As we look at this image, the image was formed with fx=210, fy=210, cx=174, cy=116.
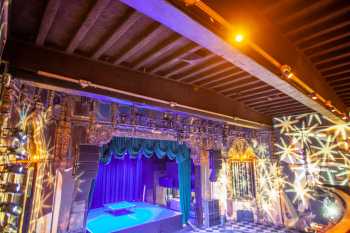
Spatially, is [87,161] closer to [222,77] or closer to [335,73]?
[222,77]

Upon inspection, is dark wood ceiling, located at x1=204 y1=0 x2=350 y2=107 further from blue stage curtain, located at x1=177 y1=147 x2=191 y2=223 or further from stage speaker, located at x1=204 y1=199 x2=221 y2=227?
stage speaker, located at x1=204 y1=199 x2=221 y2=227

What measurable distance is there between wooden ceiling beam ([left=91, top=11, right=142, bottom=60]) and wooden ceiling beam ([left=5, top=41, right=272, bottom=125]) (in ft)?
0.82

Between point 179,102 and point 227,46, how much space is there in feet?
6.31

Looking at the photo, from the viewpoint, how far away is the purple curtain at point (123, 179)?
8156 millimetres

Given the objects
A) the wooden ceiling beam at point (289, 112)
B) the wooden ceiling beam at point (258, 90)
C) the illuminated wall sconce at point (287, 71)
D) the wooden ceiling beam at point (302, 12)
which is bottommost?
the illuminated wall sconce at point (287, 71)

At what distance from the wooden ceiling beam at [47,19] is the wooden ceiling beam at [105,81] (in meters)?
0.23

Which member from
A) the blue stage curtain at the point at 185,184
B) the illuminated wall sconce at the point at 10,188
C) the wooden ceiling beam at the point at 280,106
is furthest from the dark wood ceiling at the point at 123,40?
the blue stage curtain at the point at 185,184

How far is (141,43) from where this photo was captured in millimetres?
2387

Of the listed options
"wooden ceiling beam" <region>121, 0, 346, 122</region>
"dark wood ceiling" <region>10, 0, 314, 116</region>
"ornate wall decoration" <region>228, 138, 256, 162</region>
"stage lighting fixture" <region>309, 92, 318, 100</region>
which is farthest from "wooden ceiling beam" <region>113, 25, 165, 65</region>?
"ornate wall decoration" <region>228, 138, 256, 162</region>

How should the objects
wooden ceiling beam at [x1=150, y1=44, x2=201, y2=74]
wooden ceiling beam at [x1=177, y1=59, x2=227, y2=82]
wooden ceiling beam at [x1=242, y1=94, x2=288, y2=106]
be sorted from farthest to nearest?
1. wooden ceiling beam at [x1=242, y1=94, x2=288, y2=106]
2. wooden ceiling beam at [x1=177, y1=59, x2=227, y2=82]
3. wooden ceiling beam at [x1=150, y1=44, x2=201, y2=74]

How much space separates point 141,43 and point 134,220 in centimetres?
526

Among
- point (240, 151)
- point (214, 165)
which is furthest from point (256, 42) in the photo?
point (240, 151)

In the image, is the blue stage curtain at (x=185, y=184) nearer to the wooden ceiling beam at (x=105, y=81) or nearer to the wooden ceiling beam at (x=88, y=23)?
the wooden ceiling beam at (x=105, y=81)

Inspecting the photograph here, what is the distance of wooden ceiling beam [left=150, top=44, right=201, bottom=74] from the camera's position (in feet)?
8.28
